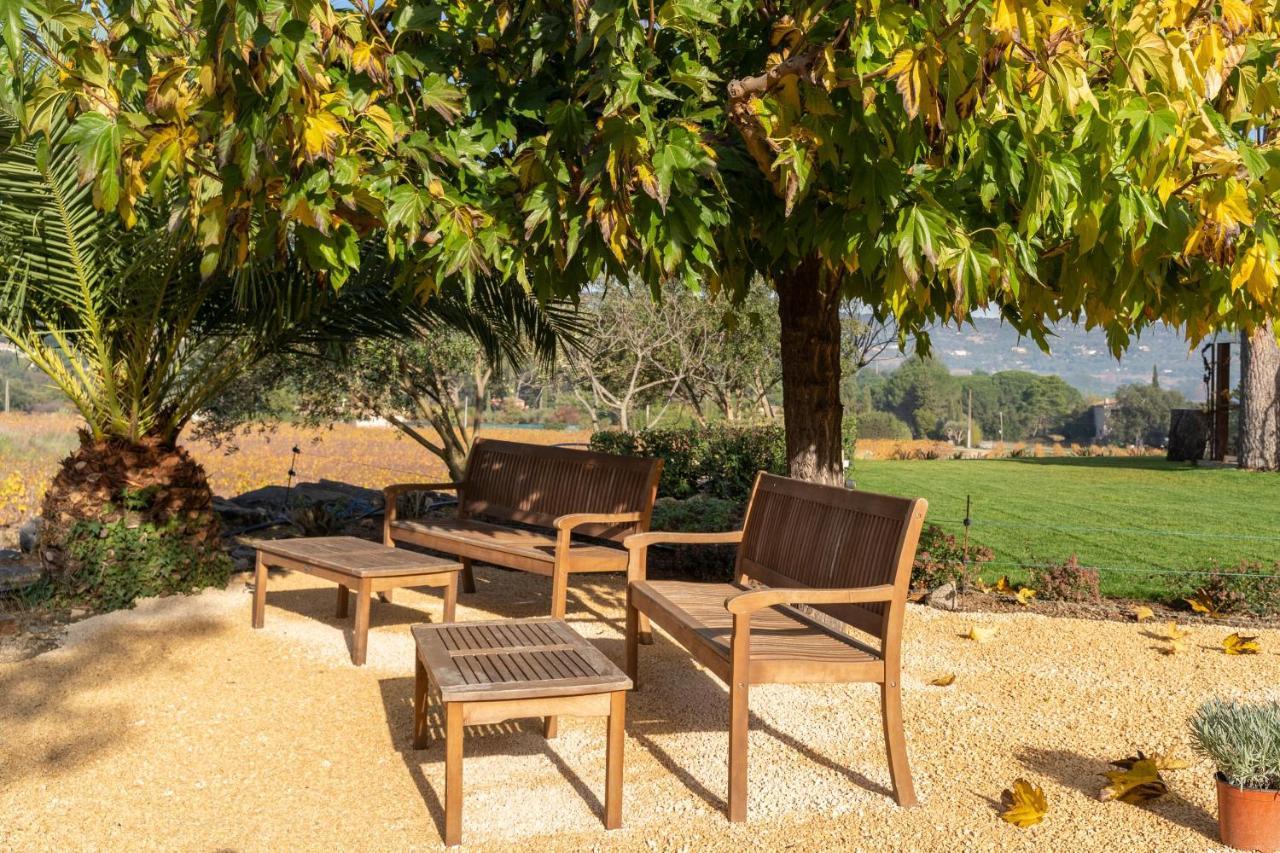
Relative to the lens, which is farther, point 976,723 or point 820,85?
point 976,723

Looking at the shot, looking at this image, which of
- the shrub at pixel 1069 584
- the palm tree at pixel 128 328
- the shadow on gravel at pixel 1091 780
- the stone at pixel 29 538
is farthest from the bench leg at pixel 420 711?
the stone at pixel 29 538

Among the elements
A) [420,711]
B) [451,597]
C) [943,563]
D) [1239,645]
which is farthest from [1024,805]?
[943,563]

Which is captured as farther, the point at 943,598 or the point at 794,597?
the point at 943,598

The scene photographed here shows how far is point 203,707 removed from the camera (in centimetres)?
428

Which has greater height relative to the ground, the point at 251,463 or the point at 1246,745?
the point at 1246,745

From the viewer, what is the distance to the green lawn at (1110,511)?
8.07m

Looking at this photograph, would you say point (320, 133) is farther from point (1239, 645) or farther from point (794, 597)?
point (1239, 645)

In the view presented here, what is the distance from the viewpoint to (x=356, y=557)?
210 inches

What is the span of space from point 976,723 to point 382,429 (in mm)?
34220

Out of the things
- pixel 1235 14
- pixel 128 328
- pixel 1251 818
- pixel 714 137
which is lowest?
pixel 1251 818

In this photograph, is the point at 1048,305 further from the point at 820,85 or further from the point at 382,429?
the point at 382,429

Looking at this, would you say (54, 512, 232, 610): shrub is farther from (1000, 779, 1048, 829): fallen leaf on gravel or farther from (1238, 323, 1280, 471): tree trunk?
(1238, 323, 1280, 471): tree trunk

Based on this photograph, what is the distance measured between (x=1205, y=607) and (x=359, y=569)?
494 cm

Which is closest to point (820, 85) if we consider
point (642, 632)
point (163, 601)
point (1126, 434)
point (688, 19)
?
point (688, 19)
